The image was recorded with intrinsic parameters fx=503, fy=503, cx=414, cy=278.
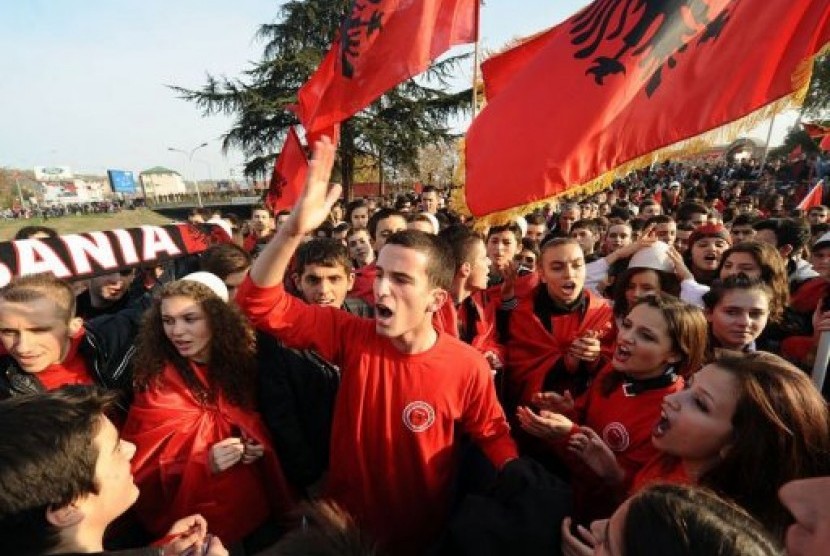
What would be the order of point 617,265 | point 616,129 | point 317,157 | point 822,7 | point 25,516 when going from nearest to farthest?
point 25,516 → point 317,157 → point 822,7 → point 616,129 → point 617,265

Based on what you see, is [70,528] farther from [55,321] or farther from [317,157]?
[317,157]

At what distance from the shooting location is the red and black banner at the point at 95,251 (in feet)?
6.78

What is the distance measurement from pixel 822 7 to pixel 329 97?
3.45m

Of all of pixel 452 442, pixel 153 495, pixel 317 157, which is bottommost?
pixel 153 495

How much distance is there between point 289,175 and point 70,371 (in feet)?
15.4

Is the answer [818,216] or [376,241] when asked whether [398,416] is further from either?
[818,216]

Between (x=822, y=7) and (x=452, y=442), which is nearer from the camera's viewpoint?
(x=452, y=442)

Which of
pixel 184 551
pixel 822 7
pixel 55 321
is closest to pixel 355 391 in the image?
pixel 184 551

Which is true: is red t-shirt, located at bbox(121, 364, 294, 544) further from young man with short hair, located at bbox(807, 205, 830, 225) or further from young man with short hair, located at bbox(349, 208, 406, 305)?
young man with short hair, located at bbox(807, 205, 830, 225)

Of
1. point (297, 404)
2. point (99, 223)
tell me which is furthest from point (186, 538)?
point (99, 223)

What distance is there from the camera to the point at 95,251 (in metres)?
2.35

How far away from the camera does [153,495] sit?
208 centimetres

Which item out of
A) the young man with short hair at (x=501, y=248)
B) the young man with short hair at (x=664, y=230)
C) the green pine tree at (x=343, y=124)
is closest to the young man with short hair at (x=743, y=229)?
the young man with short hair at (x=664, y=230)

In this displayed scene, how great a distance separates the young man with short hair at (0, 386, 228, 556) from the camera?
1.16 m
